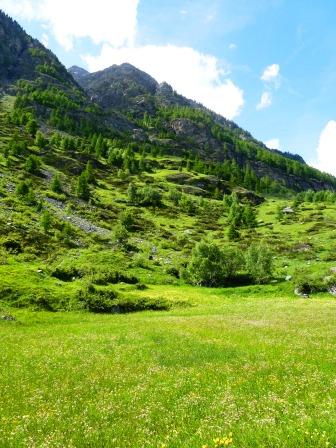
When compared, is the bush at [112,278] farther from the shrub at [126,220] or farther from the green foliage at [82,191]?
the green foliage at [82,191]

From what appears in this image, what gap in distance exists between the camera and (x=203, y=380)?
1731 centimetres

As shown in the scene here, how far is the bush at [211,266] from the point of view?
242ft

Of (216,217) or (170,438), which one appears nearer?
(170,438)

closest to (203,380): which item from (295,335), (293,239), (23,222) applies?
(295,335)

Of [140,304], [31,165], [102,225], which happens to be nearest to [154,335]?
[140,304]

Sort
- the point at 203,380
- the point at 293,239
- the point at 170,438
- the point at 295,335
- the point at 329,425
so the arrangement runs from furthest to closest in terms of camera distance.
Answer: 1. the point at 293,239
2. the point at 295,335
3. the point at 203,380
4. the point at 170,438
5. the point at 329,425

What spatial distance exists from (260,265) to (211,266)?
28.7ft

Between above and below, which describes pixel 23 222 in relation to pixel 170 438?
above

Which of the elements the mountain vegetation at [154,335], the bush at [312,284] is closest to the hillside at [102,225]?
the mountain vegetation at [154,335]

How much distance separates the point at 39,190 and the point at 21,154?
4395 centimetres

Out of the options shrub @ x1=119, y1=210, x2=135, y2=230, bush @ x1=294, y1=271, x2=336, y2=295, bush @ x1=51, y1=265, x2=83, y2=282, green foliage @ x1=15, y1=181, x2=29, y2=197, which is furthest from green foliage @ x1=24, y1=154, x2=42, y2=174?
bush @ x1=294, y1=271, x2=336, y2=295

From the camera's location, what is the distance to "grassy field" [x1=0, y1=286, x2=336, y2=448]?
11430 millimetres

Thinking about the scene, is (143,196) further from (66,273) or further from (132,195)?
(66,273)

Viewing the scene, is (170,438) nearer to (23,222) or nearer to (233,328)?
(233,328)
